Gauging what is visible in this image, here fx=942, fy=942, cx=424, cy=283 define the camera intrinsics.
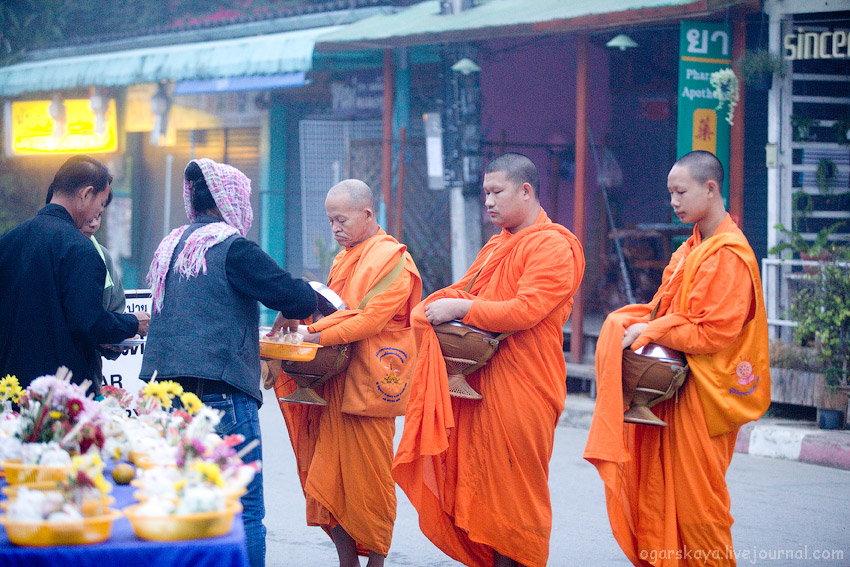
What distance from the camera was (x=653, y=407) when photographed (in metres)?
4.07

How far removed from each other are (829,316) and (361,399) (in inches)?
169

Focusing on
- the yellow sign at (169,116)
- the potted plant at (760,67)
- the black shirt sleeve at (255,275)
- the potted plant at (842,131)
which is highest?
the yellow sign at (169,116)

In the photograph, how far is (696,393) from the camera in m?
3.91

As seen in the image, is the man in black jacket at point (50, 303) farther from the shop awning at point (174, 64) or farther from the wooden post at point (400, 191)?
the shop awning at point (174, 64)

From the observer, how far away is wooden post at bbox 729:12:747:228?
810 centimetres

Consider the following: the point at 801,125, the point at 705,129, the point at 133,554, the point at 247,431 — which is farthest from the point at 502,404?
the point at 801,125

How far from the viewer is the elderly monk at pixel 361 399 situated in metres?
4.45

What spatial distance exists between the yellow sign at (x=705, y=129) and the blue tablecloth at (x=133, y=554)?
267 inches

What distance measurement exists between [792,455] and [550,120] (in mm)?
6094

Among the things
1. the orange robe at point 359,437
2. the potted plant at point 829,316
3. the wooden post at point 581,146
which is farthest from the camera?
the wooden post at point 581,146

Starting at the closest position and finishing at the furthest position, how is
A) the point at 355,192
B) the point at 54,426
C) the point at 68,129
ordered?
the point at 54,426
the point at 355,192
the point at 68,129

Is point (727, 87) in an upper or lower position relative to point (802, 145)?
upper

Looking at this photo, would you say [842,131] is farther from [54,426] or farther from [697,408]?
[54,426]

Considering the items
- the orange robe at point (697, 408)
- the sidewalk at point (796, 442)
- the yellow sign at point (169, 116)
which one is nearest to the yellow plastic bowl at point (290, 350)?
the orange robe at point (697, 408)
